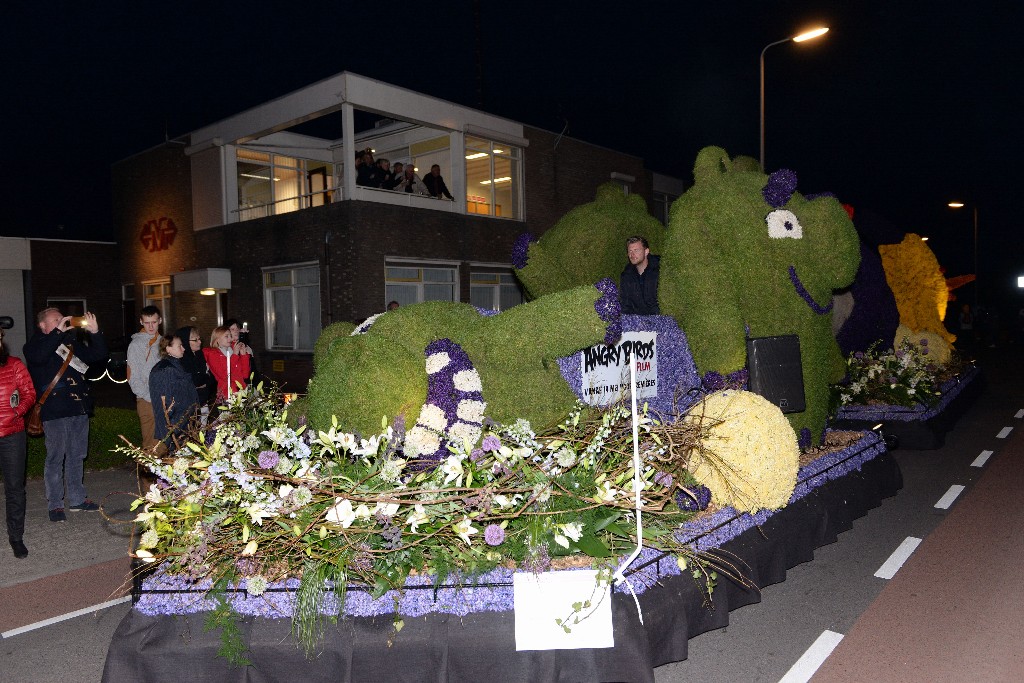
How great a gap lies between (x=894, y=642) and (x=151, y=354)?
7.33 metres

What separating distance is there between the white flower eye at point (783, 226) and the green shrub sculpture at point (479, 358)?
228 centimetres

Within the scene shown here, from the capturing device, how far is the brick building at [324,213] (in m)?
15.8

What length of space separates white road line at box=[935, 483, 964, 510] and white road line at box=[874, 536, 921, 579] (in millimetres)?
1229

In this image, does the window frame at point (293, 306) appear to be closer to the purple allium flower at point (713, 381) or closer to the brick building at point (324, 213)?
the brick building at point (324, 213)

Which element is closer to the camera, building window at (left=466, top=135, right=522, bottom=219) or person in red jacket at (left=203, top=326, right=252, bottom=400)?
person in red jacket at (left=203, top=326, right=252, bottom=400)

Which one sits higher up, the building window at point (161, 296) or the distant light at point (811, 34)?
the distant light at point (811, 34)

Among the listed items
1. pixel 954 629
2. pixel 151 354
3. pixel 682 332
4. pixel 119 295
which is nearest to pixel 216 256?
pixel 119 295

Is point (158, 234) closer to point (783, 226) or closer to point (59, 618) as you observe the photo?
point (59, 618)

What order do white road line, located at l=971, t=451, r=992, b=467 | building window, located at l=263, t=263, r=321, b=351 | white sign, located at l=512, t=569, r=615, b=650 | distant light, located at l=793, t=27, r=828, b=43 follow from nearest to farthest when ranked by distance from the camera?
white sign, located at l=512, t=569, r=615, b=650
white road line, located at l=971, t=451, r=992, b=467
distant light, located at l=793, t=27, r=828, b=43
building window, located at l=263, t=263, r=321, b=351

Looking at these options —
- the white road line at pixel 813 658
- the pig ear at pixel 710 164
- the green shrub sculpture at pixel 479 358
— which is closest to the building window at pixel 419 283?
the pig ear at pixel 710 164

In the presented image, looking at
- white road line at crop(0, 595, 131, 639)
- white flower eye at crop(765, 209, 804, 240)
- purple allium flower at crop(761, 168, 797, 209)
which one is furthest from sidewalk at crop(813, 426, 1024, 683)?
white road line at crop(0, 595, 131, 639)

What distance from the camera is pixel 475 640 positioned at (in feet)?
11.1

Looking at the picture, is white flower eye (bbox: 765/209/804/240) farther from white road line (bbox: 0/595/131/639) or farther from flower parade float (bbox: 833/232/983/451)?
white road line (bbox: 0/595/131/639)

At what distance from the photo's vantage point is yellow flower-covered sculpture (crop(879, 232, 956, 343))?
12758 millimetres
